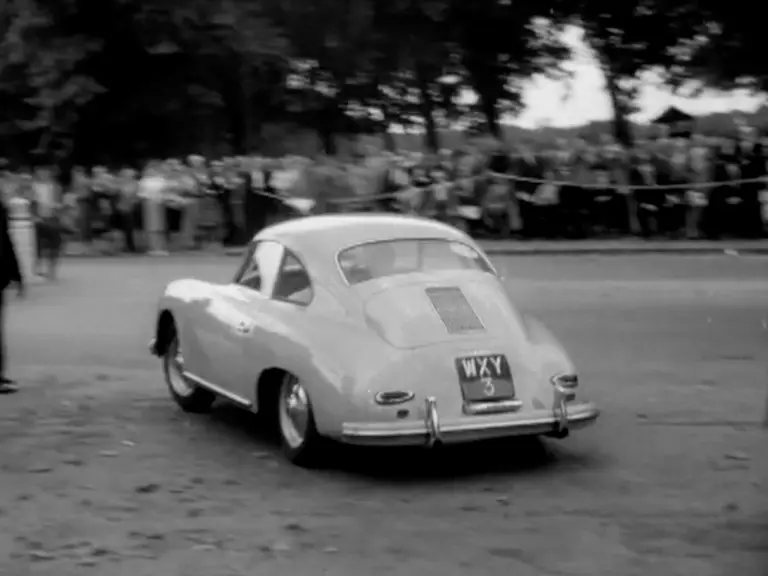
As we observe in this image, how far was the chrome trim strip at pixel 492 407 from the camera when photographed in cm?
789

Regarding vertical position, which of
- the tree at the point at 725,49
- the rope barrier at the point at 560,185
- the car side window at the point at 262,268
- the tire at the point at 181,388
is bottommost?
the tire at the point at 181,388

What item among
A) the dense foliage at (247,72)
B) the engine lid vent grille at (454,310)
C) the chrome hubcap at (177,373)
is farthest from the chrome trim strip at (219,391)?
the dense foliage at (247,72)

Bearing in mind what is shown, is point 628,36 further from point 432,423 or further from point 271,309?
point 432,423

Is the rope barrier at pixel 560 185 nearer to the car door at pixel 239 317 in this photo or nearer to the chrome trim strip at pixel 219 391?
the chrome trim strip at pixel 219 391

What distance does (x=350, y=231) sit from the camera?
9094 mm

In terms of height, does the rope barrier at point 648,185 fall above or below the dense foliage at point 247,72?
below

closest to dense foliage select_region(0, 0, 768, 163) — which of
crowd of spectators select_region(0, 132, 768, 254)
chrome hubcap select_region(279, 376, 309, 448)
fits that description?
crowd of spectators select_region(0, 132, 768, 254)

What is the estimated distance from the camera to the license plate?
26.1ft

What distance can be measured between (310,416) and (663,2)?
49.3ft

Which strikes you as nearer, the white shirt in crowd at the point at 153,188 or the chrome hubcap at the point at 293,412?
the chrome hubcap at the point at 293,412

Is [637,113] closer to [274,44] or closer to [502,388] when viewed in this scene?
[274,44]

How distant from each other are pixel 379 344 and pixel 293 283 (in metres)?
1.09

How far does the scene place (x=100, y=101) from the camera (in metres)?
39.4

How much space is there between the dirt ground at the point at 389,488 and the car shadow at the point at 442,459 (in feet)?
0.07
